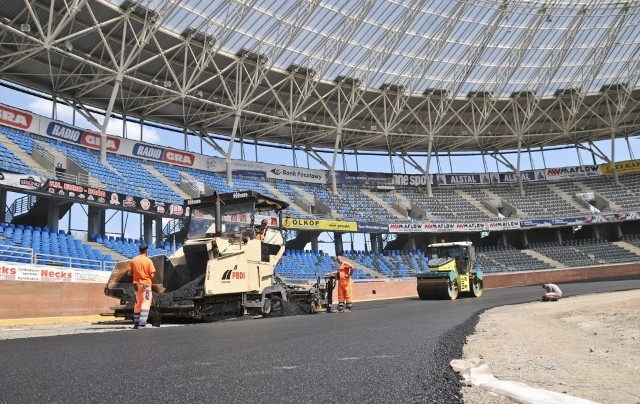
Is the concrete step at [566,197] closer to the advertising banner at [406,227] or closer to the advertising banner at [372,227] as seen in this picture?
the advertising banner at [406,227]

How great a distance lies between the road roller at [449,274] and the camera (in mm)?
18953

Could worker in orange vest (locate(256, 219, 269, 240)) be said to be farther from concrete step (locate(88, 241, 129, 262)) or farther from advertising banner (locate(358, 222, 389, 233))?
advertising banner (locate(358, 222, 389, 233))

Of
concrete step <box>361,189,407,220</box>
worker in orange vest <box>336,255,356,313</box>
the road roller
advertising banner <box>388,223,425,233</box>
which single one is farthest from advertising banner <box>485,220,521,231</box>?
worker in orange vest <box>336,255,356,313</box>

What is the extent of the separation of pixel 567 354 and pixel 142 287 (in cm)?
701

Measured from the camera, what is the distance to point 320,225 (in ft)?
112

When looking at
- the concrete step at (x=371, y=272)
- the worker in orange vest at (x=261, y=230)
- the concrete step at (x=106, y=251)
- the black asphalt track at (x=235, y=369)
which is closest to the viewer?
the black asphalt track at (x=235, y=369)

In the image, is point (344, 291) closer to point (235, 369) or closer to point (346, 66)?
point (235, 369)

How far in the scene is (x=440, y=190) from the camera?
45.8m

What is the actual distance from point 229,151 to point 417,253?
17365 millimetres

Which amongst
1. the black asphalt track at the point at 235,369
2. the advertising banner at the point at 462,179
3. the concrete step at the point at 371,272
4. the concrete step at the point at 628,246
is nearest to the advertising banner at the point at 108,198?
the concrete step at the point at 371,272

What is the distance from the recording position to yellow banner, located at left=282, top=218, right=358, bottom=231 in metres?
32.6

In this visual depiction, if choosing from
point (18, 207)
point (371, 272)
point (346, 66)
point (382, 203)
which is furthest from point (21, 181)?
point (382, 203)

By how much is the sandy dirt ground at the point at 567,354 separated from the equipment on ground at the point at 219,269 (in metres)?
4.93

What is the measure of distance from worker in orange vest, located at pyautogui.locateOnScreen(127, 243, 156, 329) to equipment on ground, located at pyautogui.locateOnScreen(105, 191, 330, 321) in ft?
2.79
